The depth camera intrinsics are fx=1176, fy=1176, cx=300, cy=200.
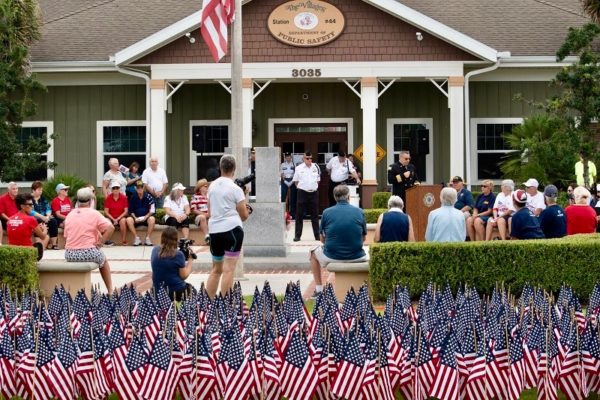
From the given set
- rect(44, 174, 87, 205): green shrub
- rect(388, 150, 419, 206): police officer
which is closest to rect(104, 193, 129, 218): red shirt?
rect(44, 174, 87, 205): green shrub

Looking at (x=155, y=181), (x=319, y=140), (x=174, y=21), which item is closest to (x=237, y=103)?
(x=155, y=181)

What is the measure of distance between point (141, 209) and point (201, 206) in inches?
46.9

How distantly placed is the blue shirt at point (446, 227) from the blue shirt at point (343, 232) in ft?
3.53

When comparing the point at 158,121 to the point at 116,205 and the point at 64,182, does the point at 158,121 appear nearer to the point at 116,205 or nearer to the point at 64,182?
the point at 64,182

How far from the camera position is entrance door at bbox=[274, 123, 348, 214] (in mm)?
28891

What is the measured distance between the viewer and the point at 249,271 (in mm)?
17781

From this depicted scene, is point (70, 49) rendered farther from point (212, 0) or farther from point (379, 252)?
point (379, 252)

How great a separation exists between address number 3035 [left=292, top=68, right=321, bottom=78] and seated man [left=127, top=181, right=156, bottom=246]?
16.5 ft

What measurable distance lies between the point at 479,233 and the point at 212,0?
24.0 feet

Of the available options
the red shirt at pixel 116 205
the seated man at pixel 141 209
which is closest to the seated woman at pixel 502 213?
the seated man at pixel 141 209

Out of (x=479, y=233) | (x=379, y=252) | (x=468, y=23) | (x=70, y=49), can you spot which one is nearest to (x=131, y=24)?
(x=70, y=49)

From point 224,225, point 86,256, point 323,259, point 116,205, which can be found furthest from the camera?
point 116,205

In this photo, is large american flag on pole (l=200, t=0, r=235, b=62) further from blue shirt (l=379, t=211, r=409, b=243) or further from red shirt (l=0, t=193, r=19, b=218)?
red shirt (l=0, t=193, r=19, b=218)

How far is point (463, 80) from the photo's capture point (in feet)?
86.5
